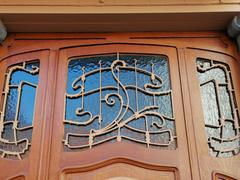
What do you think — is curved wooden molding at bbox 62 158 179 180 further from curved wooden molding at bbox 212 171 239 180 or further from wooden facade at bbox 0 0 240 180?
curved wooden molding at bbox 212 171 239 180

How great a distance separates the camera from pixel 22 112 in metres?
1.73

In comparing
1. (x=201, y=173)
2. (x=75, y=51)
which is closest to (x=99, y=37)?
(x=75, y=51)

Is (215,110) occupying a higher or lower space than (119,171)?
higher

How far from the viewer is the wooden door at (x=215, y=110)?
1603mm

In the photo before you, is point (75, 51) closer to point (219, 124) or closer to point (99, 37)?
point (99, 37)

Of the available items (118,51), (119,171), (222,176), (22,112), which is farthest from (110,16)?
(222,176)

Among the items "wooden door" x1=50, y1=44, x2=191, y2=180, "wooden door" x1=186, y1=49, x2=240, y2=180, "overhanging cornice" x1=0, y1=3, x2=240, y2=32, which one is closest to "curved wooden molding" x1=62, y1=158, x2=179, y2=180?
"wooden door" x1=50, y1=44, x2=191, y2=180

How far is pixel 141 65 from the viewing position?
185 cm

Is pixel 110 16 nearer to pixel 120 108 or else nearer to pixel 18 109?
pixel 120 108

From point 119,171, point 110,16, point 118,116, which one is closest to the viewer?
point 119,171

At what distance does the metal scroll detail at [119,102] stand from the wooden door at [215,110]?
0.39ft

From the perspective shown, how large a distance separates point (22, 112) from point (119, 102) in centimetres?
43

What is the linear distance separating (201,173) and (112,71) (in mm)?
615

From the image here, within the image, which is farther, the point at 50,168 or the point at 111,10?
the point at 111,10
